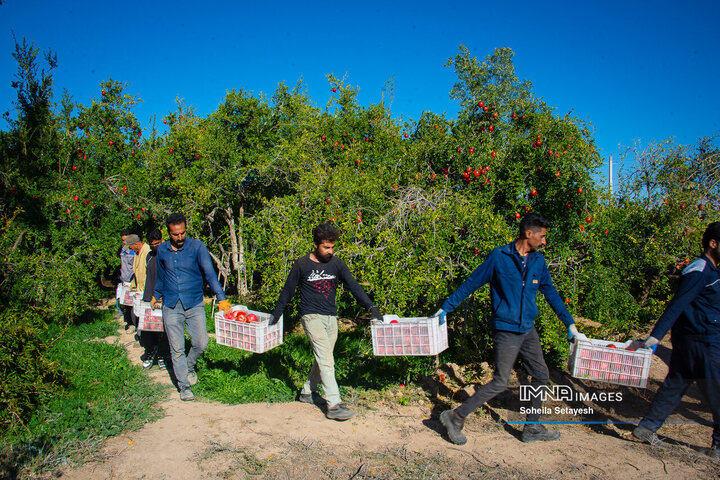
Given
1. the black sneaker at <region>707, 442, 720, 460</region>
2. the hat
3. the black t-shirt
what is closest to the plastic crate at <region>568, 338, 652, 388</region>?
the black sneaker at <region>707, 442, 720, 460</region>

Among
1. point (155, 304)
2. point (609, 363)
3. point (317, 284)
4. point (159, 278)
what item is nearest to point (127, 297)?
point (155, 304)

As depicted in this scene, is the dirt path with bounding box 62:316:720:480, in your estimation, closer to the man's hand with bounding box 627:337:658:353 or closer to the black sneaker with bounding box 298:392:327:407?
the black sneaker with bounding box 298:392:327:407

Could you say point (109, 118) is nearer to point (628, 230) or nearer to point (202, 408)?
point (202, 408)

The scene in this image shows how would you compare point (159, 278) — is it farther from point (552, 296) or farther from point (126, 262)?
point (552, 296)

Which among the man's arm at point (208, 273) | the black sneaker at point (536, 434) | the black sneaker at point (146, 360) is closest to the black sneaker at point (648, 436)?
the black sneaker at point (536, 434)

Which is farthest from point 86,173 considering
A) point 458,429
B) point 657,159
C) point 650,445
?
point 657,159

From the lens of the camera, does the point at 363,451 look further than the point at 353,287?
No

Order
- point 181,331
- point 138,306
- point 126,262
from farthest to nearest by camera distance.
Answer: point 126,262 → point 138,306 → point 181,331

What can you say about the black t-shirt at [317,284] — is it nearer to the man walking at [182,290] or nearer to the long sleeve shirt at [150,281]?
the man walking at [182,290]

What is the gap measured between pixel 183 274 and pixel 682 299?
4499mm

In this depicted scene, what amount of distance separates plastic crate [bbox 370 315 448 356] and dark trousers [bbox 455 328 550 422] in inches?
20.4

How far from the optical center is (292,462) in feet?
11.3

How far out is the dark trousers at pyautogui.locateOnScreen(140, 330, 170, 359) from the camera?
230 inches

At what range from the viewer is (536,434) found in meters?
3.74
